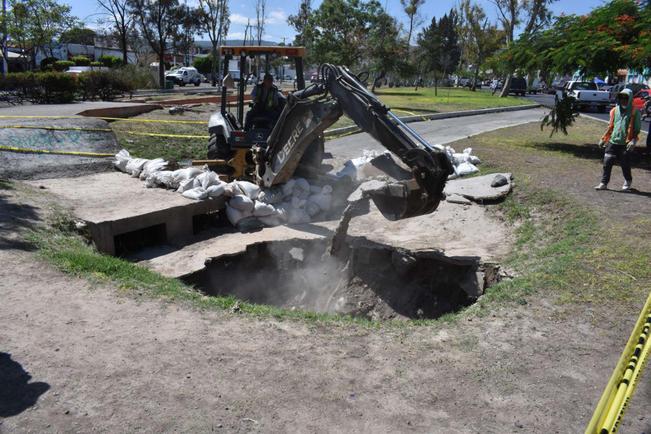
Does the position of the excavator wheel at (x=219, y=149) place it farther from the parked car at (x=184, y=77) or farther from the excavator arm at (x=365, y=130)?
the parked car at (x=184, y=77)

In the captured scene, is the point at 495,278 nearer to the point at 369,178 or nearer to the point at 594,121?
the point at 369,178

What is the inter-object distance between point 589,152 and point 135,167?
440 inches

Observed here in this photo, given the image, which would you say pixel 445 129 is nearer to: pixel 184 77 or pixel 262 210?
pixel 262 210

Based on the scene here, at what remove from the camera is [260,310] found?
522 cm

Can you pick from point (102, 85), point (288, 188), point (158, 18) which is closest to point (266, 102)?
point (288, 188)

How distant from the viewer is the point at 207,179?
882 centimetres

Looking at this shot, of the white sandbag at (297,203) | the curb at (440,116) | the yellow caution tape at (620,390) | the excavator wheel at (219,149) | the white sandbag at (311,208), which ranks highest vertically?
the curb at (440,116)

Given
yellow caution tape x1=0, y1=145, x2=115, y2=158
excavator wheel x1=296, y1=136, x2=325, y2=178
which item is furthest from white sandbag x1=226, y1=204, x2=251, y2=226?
yellow caution tape x1=0, y1=145, x2=115, y2=158

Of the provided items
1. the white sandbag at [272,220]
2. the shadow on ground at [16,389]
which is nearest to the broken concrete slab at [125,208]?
the white sandbag at [272,220]

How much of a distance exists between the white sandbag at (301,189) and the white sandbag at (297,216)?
29 centimetres

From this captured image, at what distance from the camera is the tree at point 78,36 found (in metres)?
37.8

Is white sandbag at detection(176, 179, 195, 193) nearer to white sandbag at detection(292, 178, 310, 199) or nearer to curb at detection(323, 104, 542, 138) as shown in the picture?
white sandbag at detection(292, 178, 310, 199)

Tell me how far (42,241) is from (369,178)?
5.90 meters

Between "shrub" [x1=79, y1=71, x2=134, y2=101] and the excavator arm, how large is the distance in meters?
15.2
